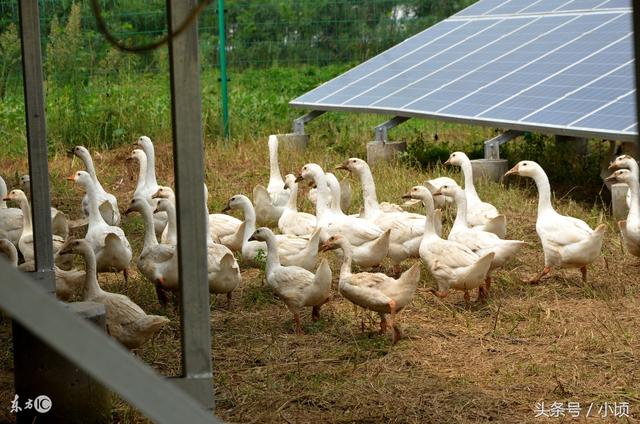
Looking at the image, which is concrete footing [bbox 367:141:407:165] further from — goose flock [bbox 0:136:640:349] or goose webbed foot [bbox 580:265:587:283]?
goose webbed foot [bbox 580:265:587:283]

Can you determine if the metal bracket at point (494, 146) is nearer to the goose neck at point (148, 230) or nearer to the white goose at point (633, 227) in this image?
the white goose at point (633, 227)

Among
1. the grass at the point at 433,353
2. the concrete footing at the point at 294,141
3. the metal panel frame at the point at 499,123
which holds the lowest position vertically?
the grass at the point at 433,353

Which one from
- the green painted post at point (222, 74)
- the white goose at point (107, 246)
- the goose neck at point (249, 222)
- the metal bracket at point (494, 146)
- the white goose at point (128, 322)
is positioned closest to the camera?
the white goose at point (128, 322)

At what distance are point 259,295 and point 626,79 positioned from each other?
513 cm

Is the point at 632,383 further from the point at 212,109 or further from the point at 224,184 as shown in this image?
the point at 212,109

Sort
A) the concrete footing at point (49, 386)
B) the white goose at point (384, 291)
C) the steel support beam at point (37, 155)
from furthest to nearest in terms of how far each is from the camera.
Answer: the white goose at point (384, 291) → the steel support beam at point (37, 155) → the concrete footing at point (49, 386)

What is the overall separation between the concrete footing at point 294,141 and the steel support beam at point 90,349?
11849mm

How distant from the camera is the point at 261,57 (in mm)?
18250

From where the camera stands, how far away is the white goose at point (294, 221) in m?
8.78

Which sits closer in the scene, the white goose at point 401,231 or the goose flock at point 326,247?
the goose flock at point 326,247

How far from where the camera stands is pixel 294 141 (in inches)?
557

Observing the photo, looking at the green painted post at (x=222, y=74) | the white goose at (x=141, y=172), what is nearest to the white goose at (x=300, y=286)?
the white goose at (x=141, y=172)

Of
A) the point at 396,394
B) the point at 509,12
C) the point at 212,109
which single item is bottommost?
the point at 396,394

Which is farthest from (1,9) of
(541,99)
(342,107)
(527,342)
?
(527,342)
